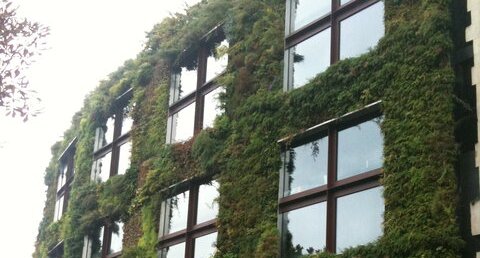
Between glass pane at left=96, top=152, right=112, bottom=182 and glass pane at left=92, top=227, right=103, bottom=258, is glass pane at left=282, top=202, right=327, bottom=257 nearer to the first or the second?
glass pane at left=92, top=227, right=103, bottom=258

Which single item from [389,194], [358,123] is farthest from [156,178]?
[389,194]

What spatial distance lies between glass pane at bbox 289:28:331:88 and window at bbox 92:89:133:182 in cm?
691

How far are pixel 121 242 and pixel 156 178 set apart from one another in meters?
2.50

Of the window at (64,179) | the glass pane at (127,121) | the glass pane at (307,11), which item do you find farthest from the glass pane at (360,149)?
the window at (64,179)

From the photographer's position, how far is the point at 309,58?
54.7ft

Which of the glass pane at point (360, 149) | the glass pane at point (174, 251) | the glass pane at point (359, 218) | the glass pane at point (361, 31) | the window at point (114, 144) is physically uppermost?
the window at point (114, 144)

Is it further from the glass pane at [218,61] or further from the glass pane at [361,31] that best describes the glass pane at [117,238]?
the glass pane at [361,31]

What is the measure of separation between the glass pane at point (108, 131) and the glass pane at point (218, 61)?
550cm

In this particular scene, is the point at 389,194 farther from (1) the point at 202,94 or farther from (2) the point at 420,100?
(1) the point at 202,94

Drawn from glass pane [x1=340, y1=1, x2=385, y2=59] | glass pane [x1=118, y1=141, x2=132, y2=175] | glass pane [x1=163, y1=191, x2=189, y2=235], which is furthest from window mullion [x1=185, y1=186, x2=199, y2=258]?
glass pane [x1=340, y1=1, x2=385, y2=59]

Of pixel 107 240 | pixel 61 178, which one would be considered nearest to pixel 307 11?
pixel 107 240

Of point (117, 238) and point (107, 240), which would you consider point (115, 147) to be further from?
point (117, 238)

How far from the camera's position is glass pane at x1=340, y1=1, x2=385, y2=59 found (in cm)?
1514

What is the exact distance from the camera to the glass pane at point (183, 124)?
66.0 ft
